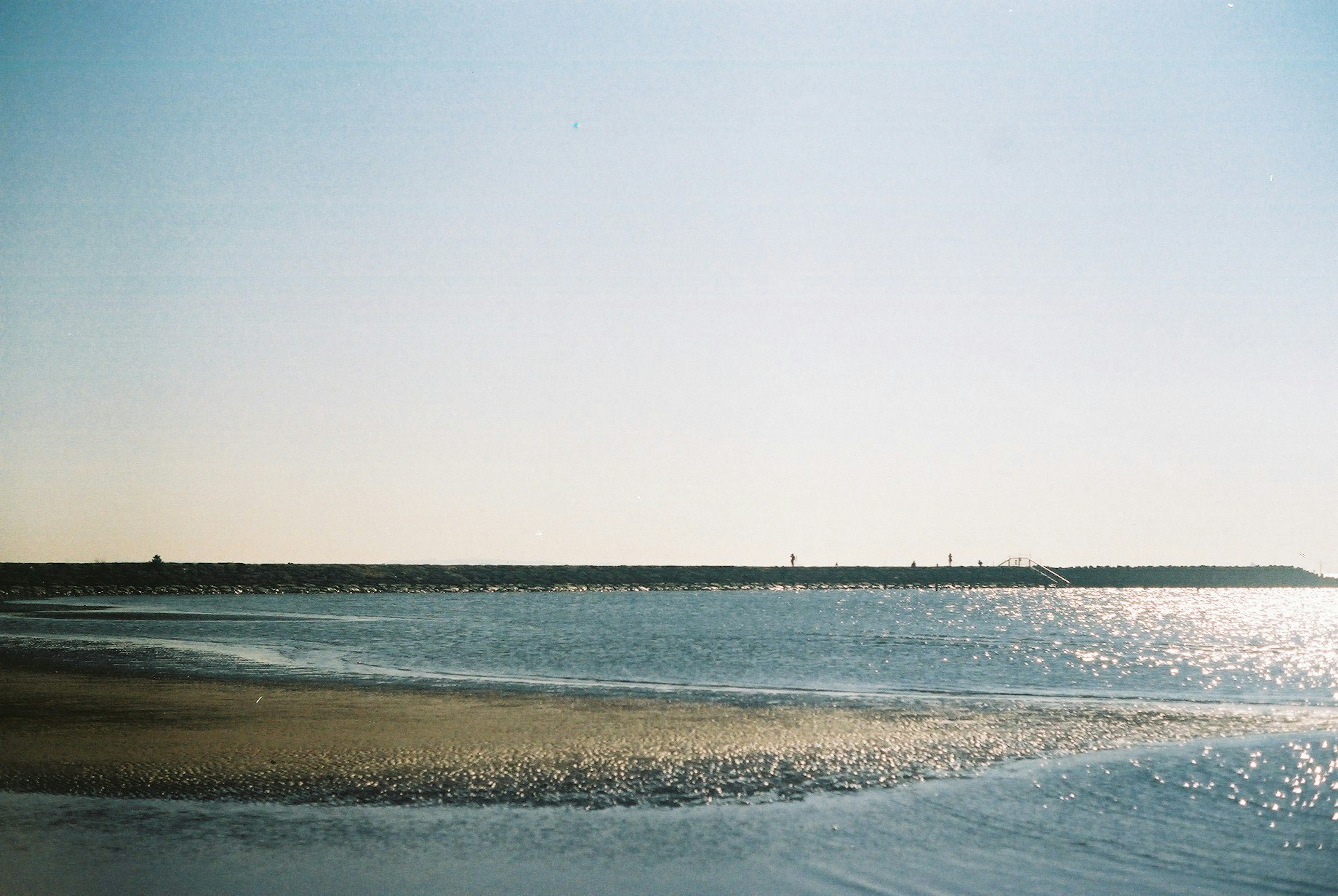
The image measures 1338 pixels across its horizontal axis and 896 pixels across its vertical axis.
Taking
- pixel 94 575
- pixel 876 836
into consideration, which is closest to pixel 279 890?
pixel 876 836

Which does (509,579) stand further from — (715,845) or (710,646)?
(715,845)

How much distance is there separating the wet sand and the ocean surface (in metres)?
0.69

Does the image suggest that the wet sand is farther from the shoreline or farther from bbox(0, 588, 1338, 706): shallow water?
the shoreline

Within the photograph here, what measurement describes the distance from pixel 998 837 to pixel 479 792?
7095 mm

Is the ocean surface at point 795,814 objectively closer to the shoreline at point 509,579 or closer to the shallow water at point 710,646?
the shallow water at point 710,646

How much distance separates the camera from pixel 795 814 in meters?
13.8

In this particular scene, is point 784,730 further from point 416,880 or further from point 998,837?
point 416,880

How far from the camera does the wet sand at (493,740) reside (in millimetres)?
15016

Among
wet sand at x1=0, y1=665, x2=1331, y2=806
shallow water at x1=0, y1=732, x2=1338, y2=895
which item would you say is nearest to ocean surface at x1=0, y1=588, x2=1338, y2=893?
shallow water at x1=0, y1=732, x2=1338, y2=895

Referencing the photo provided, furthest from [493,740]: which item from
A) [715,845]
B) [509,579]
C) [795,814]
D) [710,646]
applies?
[509,579]

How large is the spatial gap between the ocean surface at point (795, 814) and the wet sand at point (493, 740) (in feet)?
2.26

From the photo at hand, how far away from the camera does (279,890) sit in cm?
1005

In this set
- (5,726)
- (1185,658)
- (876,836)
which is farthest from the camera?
(1185,658)

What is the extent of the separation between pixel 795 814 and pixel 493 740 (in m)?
7.05
